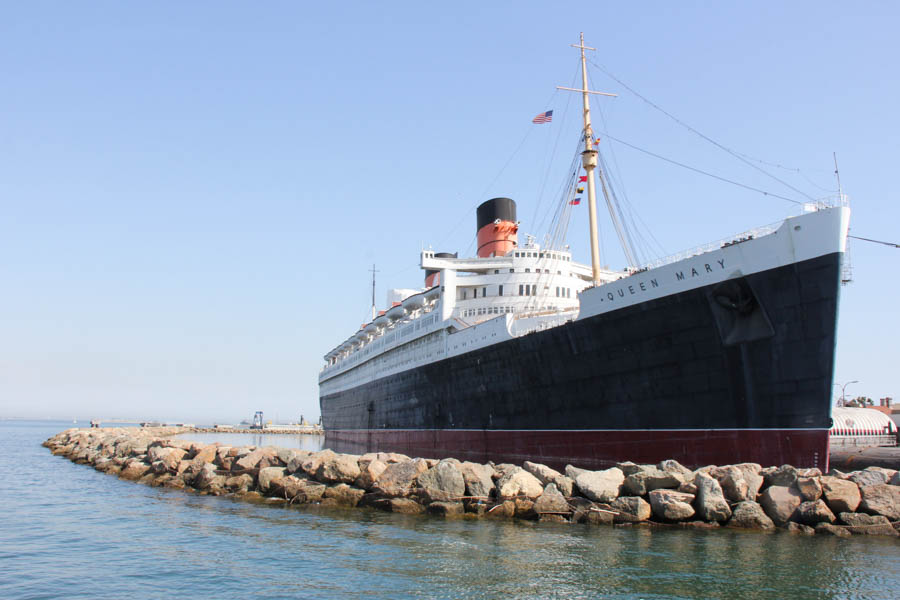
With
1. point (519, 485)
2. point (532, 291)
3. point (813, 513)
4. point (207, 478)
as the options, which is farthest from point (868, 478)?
point (207, 478)

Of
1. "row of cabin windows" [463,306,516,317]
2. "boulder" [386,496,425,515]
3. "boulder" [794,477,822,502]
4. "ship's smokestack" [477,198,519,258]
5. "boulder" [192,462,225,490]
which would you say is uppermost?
"ship's smokestack" [477,198,519,258]

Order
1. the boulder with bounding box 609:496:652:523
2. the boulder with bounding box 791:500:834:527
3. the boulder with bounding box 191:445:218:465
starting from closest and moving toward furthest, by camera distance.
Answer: the boulder with bounding box 791:500:834:527 < the boulder with bounding box 609:496:652:523 < the boulder with bounding box 191:445:218:465

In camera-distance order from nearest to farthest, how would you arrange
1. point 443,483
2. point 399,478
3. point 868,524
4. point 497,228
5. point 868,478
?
point 868,524
point 868,478
point 443,483
point 399,478
point 497,228

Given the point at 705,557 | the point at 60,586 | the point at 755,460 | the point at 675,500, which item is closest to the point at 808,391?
the point at 755,460

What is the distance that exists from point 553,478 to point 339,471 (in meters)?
6.42

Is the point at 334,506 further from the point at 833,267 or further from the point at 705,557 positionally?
the point at 833,267

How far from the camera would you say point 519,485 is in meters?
15.9

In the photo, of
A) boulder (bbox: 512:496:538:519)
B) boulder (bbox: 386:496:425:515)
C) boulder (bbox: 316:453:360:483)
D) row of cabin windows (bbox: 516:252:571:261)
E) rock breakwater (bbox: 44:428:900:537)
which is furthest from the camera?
row of cabin windows (bbox: 516:252:571:261)

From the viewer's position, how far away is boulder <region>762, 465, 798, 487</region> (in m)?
14.2

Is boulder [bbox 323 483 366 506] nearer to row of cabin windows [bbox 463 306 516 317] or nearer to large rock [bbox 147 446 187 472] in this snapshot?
large rock [bbox 147 446 187 472]

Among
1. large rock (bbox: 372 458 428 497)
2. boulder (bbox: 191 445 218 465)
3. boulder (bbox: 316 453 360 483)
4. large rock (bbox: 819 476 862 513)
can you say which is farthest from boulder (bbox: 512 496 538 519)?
boulder (bbox: 191 445 218 465)

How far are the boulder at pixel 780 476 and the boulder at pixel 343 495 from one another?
1051 centimetres

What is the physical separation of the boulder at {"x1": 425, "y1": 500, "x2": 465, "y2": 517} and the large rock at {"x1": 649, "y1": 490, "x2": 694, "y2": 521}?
186 inches

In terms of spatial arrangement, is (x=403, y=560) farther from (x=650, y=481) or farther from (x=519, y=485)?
(x=650, y=481)
